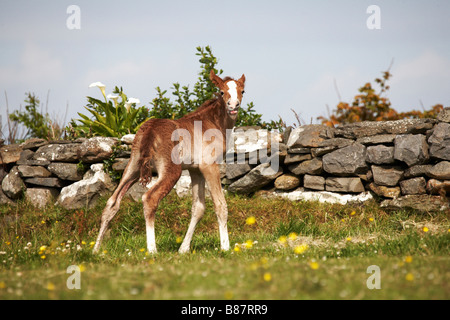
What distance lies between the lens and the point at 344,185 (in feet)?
29.7

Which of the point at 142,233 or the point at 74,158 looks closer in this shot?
the point at 142,233

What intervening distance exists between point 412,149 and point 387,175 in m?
0.69

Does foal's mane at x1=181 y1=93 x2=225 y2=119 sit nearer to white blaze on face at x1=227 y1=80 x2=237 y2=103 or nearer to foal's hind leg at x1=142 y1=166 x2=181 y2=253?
white blaze on face at x1=227 y1=80 x2=237 y2=103

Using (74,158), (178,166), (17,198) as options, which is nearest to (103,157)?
(74,158)

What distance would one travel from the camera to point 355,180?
898 cm

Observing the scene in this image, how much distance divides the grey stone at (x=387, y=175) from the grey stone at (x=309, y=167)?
43.6 inches

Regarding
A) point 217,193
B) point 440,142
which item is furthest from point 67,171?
point 440,142

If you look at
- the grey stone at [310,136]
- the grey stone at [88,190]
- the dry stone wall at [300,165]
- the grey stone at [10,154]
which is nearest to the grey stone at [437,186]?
the dry stone wall at [300,165]

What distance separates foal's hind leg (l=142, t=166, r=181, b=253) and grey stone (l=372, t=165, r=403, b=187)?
15.6 feet

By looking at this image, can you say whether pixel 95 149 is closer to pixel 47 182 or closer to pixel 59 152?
pixel 59 152

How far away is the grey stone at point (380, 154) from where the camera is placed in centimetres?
866
